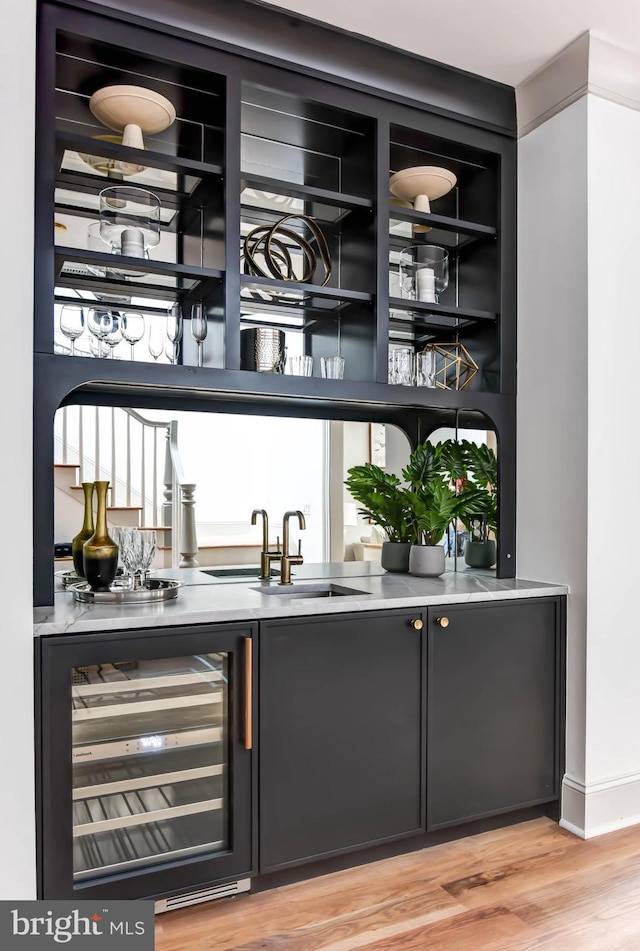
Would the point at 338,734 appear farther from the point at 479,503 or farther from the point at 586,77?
the point at 586,77

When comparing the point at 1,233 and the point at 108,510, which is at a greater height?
the point at 1,233

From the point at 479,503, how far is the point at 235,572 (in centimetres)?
108

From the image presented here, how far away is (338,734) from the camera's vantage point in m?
2.22

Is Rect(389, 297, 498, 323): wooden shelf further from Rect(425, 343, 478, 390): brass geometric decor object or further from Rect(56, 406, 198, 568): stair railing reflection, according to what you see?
Rect(56, 406, 198, 568): stair railing reflection

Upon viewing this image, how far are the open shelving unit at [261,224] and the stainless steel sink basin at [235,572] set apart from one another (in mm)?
634

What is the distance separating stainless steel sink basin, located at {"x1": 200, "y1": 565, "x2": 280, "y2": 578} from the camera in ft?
8.68

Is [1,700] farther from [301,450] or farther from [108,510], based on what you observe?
[301,450]

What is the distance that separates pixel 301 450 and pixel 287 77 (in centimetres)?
135

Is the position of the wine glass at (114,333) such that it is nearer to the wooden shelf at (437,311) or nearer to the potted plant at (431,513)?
the wooden shelf at (437,311)

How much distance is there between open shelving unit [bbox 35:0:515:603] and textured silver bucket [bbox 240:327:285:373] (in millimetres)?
48

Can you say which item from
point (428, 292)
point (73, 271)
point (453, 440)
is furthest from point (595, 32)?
point (73, 271)

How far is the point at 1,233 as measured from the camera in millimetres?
604

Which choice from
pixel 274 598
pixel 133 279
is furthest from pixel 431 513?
pixel 133 279

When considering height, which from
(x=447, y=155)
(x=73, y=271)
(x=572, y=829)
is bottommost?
(x=572, y=829)
